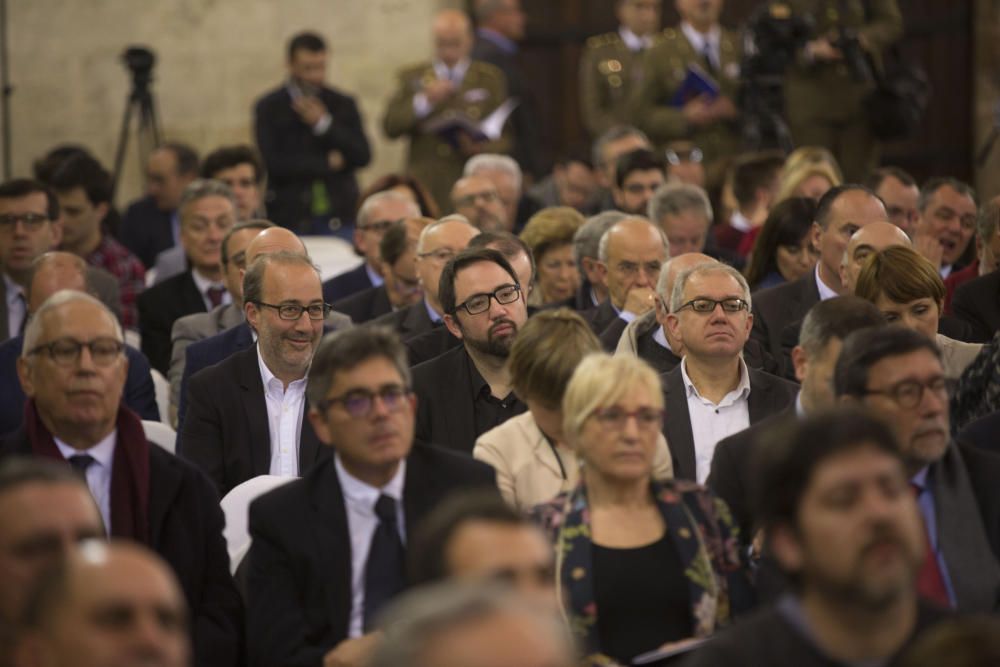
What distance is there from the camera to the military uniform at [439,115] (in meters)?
10.7

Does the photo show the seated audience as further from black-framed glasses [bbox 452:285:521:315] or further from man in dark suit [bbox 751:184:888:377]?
man in dark suit [bbox 751:184:888:377]

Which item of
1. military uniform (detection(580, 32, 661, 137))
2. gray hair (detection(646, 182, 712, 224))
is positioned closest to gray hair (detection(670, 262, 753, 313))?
gray hair (detection(646, 182, 712, 224))

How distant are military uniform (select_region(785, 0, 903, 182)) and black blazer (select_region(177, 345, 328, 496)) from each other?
5853 millimetres

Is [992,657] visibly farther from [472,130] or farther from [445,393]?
[472,130]

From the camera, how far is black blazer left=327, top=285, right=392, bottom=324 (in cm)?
735

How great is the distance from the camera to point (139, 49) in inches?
442

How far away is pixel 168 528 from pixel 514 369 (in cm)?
98

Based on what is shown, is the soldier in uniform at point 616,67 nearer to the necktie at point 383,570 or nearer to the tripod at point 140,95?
the tripod at point 140,95

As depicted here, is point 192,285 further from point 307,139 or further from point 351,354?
Answer: point 351,354

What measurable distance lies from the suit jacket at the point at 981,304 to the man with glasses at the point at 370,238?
99.6 inches

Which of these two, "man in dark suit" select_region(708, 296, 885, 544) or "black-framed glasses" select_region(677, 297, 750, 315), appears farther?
"black-framed glasses" select_region(677, 297, 750, 315)

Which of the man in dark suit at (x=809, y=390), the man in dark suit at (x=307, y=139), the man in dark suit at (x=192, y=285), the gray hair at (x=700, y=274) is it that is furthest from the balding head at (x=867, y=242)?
the man in dark suit at (x=307, y=139)

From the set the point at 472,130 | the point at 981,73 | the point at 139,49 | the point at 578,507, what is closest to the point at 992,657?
the point at 578,507

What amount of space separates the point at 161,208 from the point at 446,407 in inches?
204
